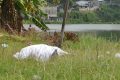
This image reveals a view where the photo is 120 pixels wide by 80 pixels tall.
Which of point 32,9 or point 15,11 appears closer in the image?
point 15,11

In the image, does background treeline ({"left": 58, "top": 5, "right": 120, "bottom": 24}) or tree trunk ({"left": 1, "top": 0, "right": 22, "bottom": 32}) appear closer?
tree trunk ({"left": 1, "top": 0, "right": 22, "bottom": 32})

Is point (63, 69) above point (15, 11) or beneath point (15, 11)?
above

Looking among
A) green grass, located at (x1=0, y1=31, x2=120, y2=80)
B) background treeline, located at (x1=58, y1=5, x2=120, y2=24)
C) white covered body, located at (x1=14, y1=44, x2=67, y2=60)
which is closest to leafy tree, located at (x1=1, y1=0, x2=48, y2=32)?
white covered body, located at (x1=14, y1=44, x2=67, y2=60)

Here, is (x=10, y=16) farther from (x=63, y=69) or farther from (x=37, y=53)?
(x=63, y=69)

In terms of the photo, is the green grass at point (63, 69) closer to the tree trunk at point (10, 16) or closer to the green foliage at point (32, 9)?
the tree trunk at point (10, 16)

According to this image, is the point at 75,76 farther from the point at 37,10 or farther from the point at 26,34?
the point at 37,10

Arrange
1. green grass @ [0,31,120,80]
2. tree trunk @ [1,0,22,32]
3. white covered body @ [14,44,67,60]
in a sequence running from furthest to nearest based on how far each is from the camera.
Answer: tree trunk @ [1,0,22,32] → white covered body @ [14,44,67,60] → green grass @ [0,31,120,80]

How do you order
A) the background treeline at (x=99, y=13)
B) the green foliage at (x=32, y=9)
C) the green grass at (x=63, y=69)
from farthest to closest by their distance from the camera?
1. the background treeline at (x=99, y=13)
2. the green foliage at (x=32, y=9)
3. the green grass at (x=63, y=69)

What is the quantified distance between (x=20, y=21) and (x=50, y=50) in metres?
6.67

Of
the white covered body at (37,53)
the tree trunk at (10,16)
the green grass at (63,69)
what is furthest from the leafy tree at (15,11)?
the green grass at (63,69)

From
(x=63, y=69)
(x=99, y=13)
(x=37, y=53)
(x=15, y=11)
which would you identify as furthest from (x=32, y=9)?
(x=99, y=13)

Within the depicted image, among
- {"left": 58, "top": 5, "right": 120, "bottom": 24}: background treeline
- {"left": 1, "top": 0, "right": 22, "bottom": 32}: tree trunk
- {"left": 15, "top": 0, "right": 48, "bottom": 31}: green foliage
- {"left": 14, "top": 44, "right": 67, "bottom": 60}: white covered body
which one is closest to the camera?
{"left": 14, "top": 44, "right": 67, "bottom": 60}: white covered body

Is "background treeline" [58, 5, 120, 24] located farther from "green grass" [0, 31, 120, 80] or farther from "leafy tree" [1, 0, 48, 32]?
"green grass" [0, 31, 120, 80]

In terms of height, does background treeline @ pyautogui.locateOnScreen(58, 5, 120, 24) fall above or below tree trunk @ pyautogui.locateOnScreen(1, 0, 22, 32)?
below
